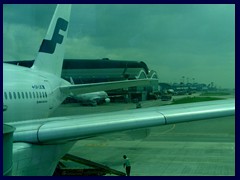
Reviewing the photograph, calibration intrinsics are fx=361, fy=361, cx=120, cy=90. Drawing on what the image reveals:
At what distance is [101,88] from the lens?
A: 13.7 meters

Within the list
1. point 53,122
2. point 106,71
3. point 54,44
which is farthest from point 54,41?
point 53,122

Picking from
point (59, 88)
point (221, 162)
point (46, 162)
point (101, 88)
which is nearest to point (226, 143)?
point (221, 162)

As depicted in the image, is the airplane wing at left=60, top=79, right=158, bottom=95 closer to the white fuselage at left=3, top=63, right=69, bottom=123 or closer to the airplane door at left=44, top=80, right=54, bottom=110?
the white fuselage at left=3, top=63, right=69, bottom=123

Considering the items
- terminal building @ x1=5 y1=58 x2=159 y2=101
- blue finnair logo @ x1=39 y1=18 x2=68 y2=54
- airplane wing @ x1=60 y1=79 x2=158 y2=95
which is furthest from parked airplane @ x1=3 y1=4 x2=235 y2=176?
blue finnair logo @ x1=39 y1=18 x2=68 y2=54

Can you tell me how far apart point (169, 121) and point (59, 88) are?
9.28 meters

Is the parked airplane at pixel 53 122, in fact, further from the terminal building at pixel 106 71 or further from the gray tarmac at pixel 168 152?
the terminal building at pixel 106 71

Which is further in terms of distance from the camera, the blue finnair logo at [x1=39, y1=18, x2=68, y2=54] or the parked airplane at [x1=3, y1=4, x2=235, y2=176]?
the blue finnair logo at [x1=39, y1=18, x2=68, y2=54]

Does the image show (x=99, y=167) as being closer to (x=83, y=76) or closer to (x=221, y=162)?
(x=221, y=162)

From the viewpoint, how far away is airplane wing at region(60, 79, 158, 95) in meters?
12.4

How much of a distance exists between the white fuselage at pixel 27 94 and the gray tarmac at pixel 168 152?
1.81 m

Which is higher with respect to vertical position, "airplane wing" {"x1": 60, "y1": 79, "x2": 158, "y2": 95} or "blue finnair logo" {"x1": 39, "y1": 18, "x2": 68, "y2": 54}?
"blue finnair logo" {"x1": 39, "y1": 18, "x2": 68, "y2": 54}

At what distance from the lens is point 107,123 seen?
6.98m

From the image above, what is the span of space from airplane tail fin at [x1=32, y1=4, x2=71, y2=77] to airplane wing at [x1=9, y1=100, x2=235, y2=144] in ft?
28.7

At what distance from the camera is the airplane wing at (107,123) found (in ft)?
21.4
